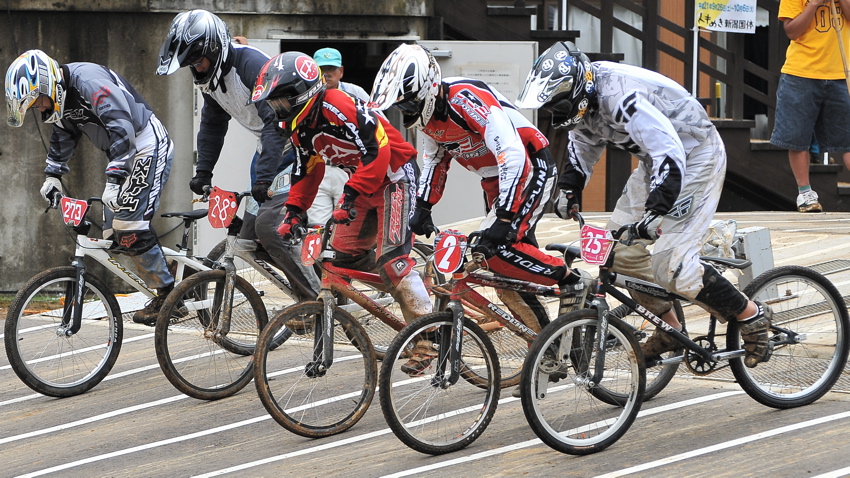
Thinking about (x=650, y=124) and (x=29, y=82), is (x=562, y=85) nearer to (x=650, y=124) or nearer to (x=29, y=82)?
(x=650, y=124)

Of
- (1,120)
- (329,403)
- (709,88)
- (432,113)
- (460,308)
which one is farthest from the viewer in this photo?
(709,88)

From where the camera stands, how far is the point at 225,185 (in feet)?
38.1

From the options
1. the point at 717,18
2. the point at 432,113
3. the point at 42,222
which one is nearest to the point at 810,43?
the point at 717,18

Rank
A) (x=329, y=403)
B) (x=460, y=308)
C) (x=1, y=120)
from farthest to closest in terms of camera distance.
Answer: (x=1, y=120) < (x=329, y=403) < (x=460, y=308)

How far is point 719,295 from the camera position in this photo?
5.45 metres

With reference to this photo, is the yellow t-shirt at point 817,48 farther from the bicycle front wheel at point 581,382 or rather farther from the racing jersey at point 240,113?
the bicycle front wheel at point 581,382

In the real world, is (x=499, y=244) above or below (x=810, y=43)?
below

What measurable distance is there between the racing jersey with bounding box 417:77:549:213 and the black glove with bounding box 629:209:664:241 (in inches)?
23.2

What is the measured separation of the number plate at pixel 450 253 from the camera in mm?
5348

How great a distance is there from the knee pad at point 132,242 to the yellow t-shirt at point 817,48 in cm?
587

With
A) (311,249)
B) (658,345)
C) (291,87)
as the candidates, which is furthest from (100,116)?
(658,345)

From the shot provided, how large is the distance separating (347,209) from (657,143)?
158 cm

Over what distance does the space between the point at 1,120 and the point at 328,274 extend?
7058 mm

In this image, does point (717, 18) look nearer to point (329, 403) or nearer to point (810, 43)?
point (810, 43)
